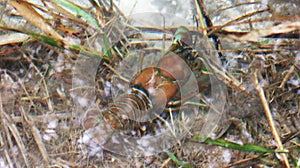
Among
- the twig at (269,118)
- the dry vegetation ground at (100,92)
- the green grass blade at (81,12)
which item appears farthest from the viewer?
the green grass blade at (81,12)

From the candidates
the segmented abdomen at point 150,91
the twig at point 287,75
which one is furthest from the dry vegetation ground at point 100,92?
the segmented abdomen at point 150,91

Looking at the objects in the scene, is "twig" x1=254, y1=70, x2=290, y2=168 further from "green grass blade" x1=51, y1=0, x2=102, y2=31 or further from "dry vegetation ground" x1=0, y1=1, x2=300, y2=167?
"green grass blade" x1=51, y1=0, x2=102, y2=31

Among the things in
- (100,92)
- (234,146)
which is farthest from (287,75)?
(100,92)

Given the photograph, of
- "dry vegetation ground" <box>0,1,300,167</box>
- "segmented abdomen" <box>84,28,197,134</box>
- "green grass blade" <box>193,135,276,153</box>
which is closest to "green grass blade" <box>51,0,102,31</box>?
"dry vegetation ground" <box>0,1,300,167</box>

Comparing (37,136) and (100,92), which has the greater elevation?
(100,92)

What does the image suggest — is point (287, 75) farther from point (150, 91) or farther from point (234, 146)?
point (150, 91)

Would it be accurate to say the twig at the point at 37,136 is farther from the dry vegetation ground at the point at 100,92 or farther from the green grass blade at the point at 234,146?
the green grass blade at the point at 234,146

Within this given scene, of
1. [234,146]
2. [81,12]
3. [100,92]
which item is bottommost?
[234,146]

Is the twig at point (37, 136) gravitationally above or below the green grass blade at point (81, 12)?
below

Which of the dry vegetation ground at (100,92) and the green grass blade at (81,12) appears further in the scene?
the green grass blade at (81,12)

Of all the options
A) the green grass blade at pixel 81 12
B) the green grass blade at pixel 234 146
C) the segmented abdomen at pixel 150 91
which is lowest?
the green grass blade at pixel 234 146
